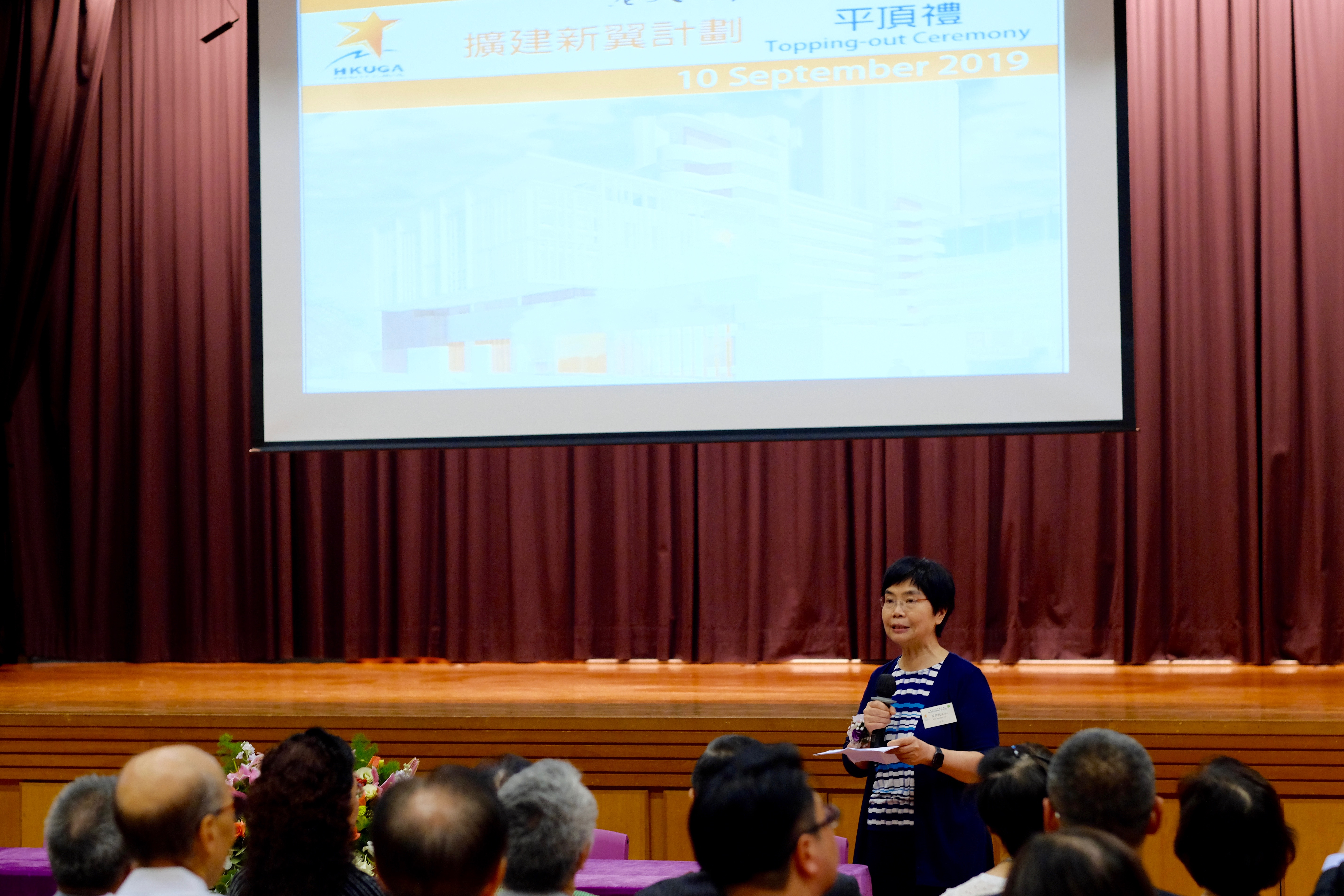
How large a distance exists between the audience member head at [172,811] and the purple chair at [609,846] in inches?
42.6

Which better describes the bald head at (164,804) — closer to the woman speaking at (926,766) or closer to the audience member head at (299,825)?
the audience member head at (299,825)

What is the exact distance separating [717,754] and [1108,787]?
2.09ft

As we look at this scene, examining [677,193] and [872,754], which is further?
[677,193]

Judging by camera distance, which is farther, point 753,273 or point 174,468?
point 174,468

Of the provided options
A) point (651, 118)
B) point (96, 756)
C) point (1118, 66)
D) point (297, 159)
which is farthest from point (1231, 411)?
point (96, 756)

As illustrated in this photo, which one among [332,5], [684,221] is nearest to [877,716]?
[684,221]

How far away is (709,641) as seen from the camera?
5.28 meters

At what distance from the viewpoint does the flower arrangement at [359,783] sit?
226cm

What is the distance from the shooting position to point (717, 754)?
6.61 feet

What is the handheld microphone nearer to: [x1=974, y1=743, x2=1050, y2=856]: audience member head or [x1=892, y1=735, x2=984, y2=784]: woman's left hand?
[x1=892, y1=735, x2=984, y2=784]: woman's left hand

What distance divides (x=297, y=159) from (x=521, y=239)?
0.74 metres

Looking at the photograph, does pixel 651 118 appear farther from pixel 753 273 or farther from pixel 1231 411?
pixel 1231 411

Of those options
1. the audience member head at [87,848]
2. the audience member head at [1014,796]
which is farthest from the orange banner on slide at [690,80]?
the audience member head at [87,848]

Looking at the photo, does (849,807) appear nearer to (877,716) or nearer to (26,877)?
(877,716)
